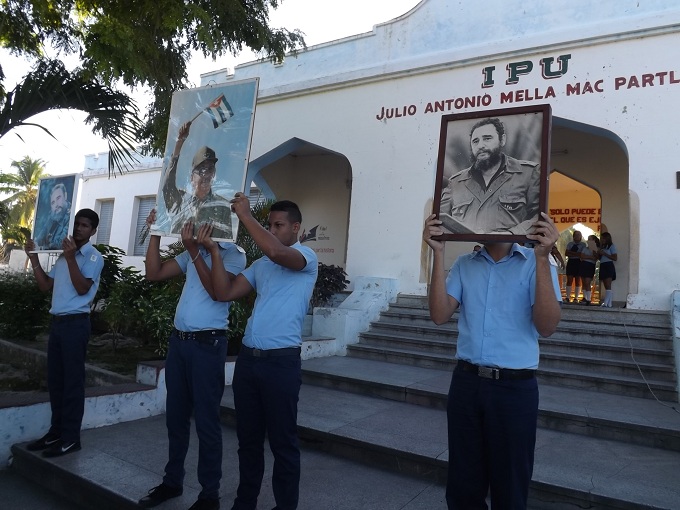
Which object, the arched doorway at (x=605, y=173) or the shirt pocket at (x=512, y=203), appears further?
the arched doorway at (x=605, y=173)

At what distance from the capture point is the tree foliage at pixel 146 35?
4953mm

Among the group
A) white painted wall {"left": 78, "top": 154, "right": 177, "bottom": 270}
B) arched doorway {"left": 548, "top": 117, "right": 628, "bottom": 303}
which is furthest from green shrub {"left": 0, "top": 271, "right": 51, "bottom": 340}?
arched doorway {"left": 548, "top": 117, "right": 628, "bottom": 303}

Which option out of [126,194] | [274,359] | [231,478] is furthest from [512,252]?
[126,194]

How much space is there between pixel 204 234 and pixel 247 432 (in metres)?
1.19

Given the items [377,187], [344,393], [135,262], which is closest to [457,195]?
[344,393]

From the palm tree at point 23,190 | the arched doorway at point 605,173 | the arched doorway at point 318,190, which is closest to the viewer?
the arched doorway at point 605,173

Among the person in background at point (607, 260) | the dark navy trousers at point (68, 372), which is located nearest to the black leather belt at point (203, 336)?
the dark navy trousers at point (68, 372)

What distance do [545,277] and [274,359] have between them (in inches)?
58.7

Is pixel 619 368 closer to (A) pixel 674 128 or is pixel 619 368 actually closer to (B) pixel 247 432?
(A) pixel 674 128

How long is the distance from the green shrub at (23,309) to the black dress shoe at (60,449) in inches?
180

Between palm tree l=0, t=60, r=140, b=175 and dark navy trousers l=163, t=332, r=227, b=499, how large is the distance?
2.51 metres

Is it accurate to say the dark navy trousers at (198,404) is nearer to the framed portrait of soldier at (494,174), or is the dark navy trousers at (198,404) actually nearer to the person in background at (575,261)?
the framed portrait of soldier at (494,174)

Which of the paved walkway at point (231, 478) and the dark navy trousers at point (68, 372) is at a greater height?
the dark navy trousers at point (68, 372)

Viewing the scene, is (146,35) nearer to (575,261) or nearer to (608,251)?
(608,251)
